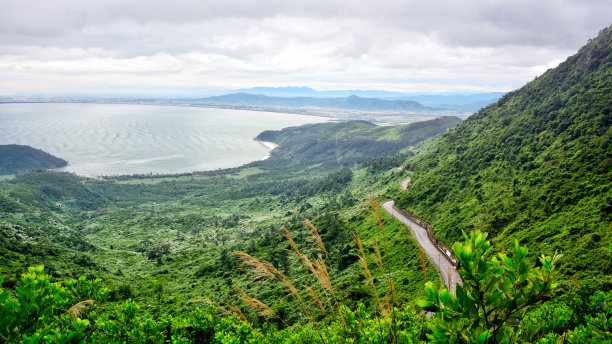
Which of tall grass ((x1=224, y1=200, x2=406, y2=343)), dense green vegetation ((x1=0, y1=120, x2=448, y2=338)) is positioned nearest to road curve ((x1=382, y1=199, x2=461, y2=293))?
dense green vegetation ((x1=0, y1=120, x2=448, y2=338))

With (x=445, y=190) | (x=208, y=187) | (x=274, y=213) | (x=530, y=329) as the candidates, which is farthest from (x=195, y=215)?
(x=530, y=329)

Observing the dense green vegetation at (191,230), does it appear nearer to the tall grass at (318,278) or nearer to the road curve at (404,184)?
the tall grass at (318,278)

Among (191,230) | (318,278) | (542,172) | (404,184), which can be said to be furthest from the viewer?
(191,230)

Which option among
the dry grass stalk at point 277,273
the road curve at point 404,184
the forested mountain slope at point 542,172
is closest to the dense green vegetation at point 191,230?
the dry grass stalk at point 277,273

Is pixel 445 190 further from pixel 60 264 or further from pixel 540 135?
pixel 60 264

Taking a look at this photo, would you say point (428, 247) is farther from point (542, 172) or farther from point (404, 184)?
point (404, 184)

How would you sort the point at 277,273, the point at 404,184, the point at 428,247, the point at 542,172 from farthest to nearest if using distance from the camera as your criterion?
the point at 404,184 → the point at 542,172 → the point at 428,247 → the point at 277,273

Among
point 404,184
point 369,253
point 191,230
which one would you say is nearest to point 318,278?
point 369,253
